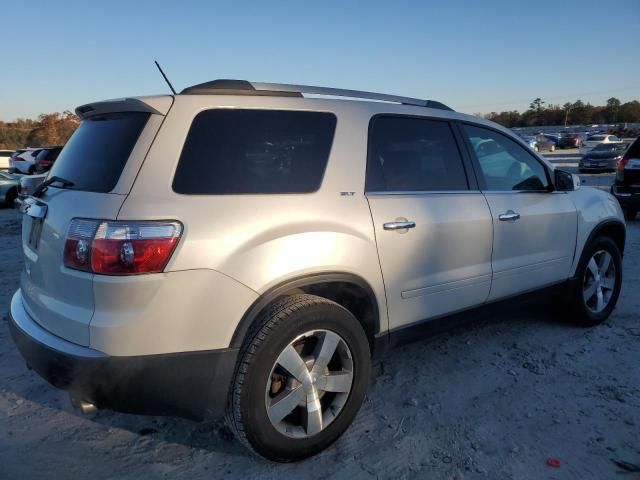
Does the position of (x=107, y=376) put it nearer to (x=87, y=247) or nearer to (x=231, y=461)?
(x=87, y=247)

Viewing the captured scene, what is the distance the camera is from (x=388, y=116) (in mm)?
2936

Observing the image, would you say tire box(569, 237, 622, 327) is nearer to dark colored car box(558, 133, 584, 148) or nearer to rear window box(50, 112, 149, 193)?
rear window box(50, 112, 149, 193)

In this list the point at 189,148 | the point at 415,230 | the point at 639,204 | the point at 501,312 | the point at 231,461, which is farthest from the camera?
the point at 639,204

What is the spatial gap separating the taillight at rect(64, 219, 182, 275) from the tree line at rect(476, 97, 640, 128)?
88097 mm

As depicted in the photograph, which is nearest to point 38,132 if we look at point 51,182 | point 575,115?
point 51,182

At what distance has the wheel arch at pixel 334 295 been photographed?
2.20m

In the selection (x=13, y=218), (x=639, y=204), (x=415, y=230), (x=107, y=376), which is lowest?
(x=13, y=218)

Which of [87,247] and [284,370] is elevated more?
[87,247]

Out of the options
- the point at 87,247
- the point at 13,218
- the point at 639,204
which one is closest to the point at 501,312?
the point at 87,247

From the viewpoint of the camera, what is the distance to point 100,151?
93.7 inches

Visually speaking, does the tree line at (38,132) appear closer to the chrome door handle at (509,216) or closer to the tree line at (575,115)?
the chrome door handle at (509,216)

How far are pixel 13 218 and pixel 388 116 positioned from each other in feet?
37.1

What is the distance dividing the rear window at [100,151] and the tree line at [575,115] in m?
87.7

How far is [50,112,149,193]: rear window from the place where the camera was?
221 cm
